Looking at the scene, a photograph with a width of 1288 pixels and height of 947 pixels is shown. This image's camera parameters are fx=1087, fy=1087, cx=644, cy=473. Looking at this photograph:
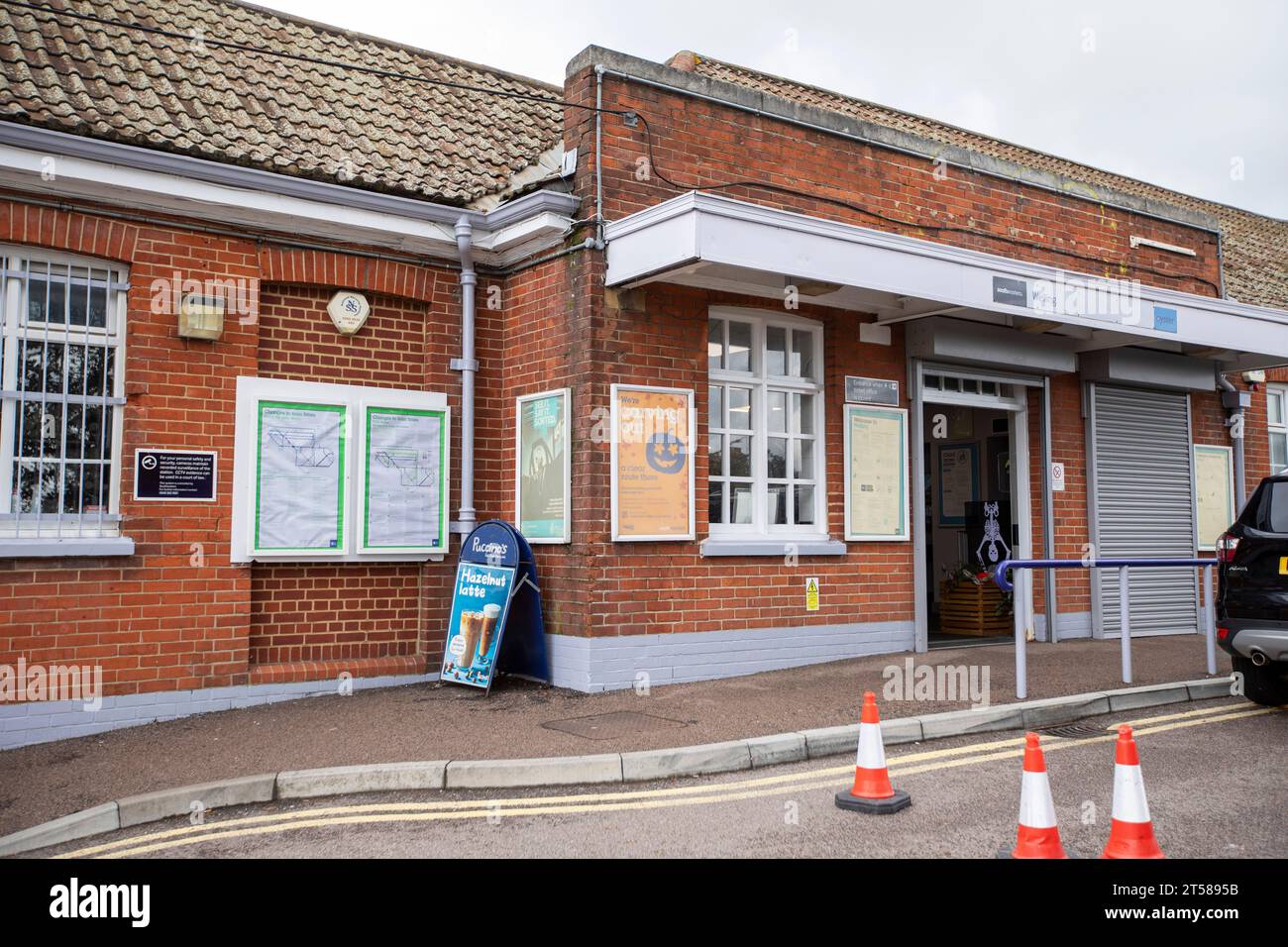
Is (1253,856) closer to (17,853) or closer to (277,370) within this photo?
(17,853)

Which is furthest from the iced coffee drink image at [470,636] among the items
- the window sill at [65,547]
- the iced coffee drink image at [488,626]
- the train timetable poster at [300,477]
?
the window sill at [65,547]

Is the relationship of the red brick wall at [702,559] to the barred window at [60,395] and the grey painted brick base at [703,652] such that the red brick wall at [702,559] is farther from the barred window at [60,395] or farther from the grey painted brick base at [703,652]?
the barred window at [60,395]

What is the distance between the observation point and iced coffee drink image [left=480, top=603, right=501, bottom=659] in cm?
906

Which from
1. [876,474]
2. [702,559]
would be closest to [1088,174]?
[876,474]

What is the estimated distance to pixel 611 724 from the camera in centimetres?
775

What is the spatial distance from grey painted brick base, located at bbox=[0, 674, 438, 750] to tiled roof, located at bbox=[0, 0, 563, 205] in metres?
4.21

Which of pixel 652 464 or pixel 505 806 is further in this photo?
pixel 652 464

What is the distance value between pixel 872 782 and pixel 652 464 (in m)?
4.24

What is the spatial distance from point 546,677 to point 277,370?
3.47 meters

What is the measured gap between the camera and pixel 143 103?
8.77 m

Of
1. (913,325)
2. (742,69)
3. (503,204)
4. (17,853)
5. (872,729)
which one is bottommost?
(17,853)

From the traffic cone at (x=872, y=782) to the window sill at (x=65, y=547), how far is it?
5.66 m

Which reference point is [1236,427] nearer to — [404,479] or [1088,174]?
[1088,174]

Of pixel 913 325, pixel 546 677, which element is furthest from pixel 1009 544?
pixel 546 677
